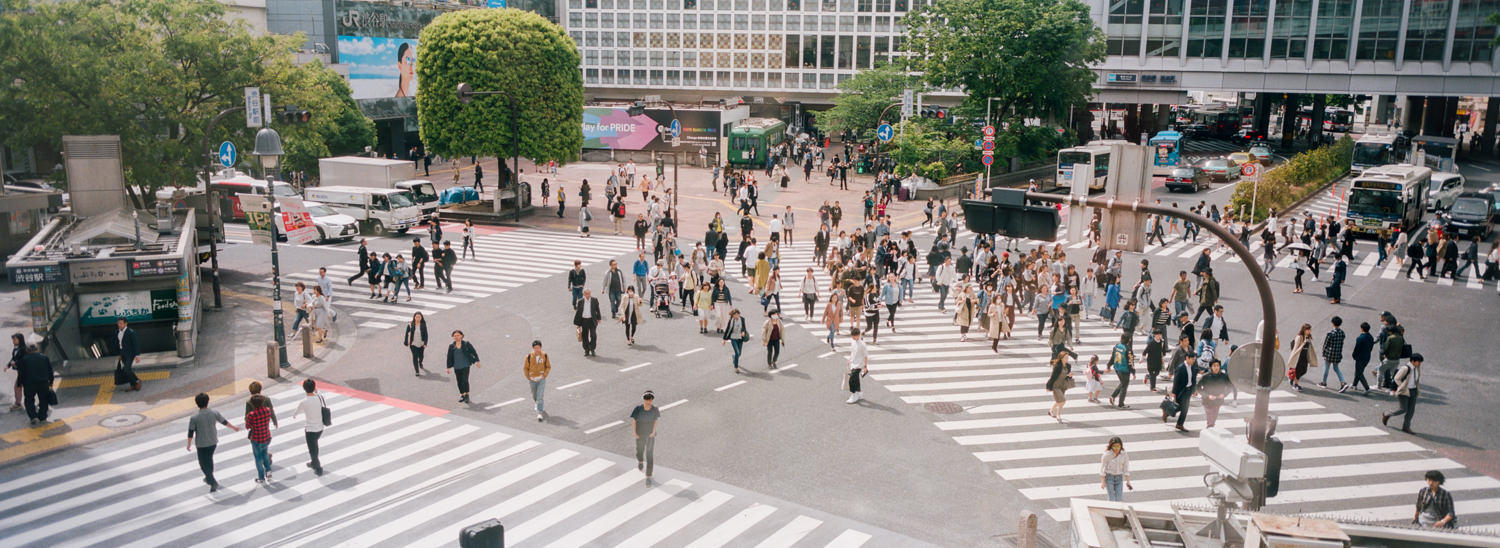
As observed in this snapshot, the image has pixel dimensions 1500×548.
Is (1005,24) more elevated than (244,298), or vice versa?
(1005,24)

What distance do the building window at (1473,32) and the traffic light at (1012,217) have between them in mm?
62609

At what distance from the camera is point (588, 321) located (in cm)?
2292

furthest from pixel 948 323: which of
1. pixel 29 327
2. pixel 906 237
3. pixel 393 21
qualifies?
pixel 393 21

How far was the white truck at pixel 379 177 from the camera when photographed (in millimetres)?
41094

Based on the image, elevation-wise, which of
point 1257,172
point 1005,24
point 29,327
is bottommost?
point 29,327

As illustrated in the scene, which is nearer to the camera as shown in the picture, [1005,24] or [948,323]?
[948,323]

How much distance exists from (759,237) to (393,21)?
38.4 metres

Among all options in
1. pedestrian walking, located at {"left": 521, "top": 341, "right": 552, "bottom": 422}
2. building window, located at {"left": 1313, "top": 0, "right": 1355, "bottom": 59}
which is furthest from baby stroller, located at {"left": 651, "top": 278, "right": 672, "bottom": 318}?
building window, located at {"left": 1313, "top": 0, "right": 1355, "bottom": 59}

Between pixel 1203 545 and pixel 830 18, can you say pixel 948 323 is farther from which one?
pixel 830 18

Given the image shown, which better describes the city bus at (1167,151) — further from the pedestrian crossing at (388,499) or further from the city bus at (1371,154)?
the pedestrian crossing at (388,499)

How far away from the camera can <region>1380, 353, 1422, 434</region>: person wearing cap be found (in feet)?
60.5

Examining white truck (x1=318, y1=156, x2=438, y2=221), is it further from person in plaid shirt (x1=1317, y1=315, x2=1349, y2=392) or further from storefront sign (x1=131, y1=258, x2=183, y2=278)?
person in plaid shirt (x1=1317, y1=315, x2=1349, y2=392)

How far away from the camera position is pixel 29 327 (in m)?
25.0

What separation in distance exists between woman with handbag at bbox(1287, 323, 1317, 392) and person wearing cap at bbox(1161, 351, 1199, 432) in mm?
3335
